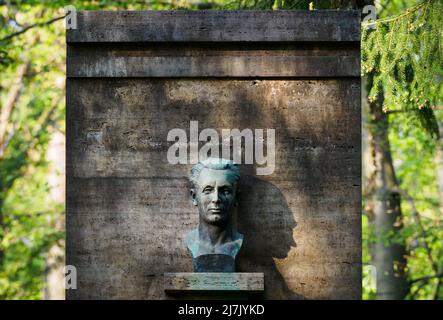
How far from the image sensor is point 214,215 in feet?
29.2

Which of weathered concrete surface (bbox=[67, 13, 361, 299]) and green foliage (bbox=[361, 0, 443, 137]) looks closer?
weathered concrete surface (bbox=[67, 13, 361, 299])

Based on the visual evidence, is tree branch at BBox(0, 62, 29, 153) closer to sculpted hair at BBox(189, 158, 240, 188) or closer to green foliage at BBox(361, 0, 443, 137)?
green foliage at BBox(361, 0, 443, 137)

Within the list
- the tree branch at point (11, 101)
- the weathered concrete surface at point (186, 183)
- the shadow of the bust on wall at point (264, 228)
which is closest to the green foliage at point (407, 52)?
the weathered concrete surface at point (186, 183)

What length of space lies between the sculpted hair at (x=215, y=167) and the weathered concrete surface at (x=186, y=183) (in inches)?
8.9

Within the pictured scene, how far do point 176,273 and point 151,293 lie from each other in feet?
1.47

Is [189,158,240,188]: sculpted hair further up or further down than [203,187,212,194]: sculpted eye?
further up

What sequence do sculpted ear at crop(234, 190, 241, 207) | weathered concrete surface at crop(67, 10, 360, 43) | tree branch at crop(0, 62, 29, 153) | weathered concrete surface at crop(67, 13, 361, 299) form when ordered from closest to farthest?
sculpted ear at crop(234, 190, 241, 207)
weathered concrete surface at crop(67, 13, 361, 299)
weathered concrete surface at crop(67, 10, 360, 43)
tree branch at crop(0, 62, 29, 153)

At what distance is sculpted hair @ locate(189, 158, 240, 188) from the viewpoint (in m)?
9.00

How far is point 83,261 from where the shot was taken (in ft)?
30.8

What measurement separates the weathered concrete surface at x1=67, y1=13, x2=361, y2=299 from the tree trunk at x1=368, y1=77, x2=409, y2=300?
813 cm

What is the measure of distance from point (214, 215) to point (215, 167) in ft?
1.32

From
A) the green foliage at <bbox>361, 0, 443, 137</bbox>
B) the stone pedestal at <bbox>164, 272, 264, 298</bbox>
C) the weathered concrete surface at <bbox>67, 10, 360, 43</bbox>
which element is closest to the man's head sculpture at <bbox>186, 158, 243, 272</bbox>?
the stone pedestal at <bbox>164, 272, 264, 298</bbox>
